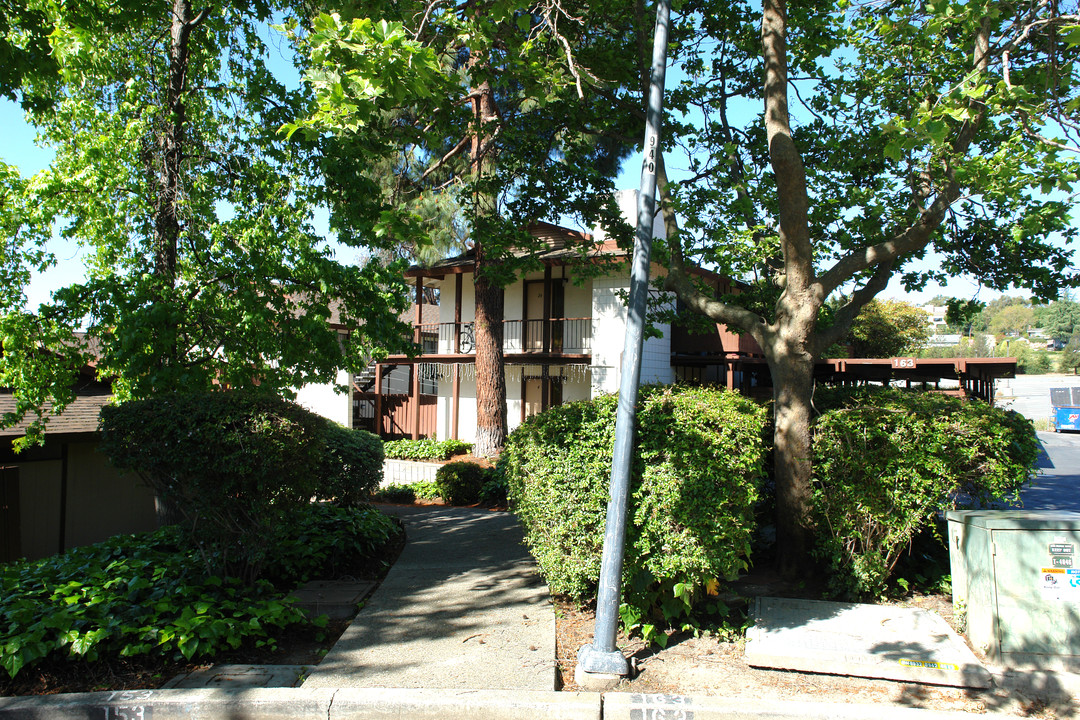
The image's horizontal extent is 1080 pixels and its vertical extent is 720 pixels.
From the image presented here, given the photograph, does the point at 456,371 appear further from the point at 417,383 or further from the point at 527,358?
the point at 527,358

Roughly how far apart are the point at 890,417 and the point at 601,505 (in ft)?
8.96

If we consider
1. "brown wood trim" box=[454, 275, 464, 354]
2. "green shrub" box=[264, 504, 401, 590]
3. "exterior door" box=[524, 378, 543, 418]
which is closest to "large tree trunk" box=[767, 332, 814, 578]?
"green shrub" box=[264, 504, 401, 590]

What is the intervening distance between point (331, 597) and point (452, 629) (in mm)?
1568

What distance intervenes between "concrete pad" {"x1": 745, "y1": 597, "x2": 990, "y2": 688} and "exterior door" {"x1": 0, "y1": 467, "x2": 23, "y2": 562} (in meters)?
10.1

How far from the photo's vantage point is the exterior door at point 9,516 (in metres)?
9.46

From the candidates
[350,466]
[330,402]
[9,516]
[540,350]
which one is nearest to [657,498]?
[350,466]

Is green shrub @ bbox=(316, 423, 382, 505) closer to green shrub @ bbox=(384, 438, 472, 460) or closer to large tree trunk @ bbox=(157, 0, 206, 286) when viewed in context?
large tree trunk @ bbox=(157, 0, 206, 286)

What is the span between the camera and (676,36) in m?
9.19

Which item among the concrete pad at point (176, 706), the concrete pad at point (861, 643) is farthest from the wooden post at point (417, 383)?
the concrete pad at point (176, 706)

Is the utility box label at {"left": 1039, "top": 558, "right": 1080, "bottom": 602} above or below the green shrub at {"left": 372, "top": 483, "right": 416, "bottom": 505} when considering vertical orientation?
above

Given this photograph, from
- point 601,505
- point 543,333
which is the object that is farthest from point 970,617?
point 543,333

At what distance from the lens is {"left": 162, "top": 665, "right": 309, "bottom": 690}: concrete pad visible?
4586 mm

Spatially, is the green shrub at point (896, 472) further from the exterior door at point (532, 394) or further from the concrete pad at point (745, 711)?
the exterior door at point (532, 394)

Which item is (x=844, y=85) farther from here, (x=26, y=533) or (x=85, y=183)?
(x=26, y=533)
